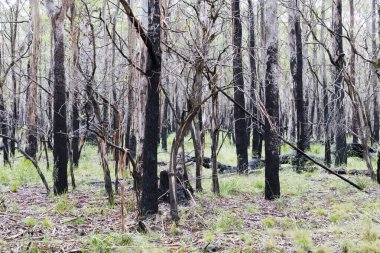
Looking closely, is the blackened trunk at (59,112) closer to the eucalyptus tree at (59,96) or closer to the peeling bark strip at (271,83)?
the eucalyptus tree at (59,96)

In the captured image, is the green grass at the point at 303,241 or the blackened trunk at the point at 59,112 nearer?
the green grass at the point at 303,241

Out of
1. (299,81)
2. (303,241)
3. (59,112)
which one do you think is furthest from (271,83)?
(299,81)

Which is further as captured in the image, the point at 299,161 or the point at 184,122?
the point at 299,161

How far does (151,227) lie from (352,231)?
123 inches

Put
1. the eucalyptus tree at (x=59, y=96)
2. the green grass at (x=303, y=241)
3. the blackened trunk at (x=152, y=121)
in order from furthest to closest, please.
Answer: the eucalyptus tree at (x=59, y=96), the blackened trunk at (x=152, y=121), the green grass at (x=303, y=241)

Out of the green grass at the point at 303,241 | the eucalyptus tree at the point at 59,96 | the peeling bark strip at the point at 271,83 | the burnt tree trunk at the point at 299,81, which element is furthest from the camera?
the burnt tree trunk at the point at 299,81

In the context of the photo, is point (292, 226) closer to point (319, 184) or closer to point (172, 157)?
point (172, 157)

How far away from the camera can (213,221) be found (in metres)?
7.30

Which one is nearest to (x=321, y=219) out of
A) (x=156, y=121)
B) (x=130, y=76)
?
(x=156, y=121)

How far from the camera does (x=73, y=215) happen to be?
7.93 meters

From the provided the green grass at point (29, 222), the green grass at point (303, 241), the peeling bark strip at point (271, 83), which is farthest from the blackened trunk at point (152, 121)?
the peeling bark strip at point (271, 83)

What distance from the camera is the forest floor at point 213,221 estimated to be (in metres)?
5.84

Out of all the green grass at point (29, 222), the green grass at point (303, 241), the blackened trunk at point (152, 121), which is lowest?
the green grass at point (303, 241)

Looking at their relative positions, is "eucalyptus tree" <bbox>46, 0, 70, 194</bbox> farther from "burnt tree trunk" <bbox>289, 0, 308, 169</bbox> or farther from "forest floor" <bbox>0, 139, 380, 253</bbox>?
"burnt tree trunk" <bbox>289, 0, 308, 169</bbox>
